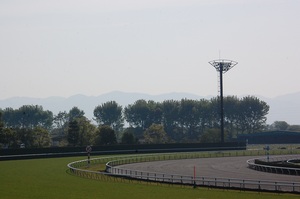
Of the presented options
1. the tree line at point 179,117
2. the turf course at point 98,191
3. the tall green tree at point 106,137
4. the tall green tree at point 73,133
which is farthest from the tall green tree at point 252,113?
the turf course at point 98,191

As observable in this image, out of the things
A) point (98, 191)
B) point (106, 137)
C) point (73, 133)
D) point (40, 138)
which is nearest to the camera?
point (98, 191)

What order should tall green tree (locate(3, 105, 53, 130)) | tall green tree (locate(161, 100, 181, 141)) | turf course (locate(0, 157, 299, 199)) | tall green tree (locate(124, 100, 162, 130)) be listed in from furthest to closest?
→ tall green tree (locate(3, 105, 53, 130))
tall green tree (locate(124, 100, 162, 130))
tall green tree (locate(161, 100, 181, 141))
turf course (locate(0, 157, 299, 199))

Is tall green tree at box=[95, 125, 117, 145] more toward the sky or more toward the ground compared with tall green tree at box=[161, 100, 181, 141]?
more toward the ground

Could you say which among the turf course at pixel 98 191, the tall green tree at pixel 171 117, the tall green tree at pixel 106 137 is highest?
the tall green tree at pixel 171 117

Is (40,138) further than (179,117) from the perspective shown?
No

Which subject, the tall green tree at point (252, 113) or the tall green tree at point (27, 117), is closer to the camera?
the tall green tree at point (252, 113)

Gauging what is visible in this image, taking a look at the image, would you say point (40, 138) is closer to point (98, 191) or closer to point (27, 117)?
point (27, 117)

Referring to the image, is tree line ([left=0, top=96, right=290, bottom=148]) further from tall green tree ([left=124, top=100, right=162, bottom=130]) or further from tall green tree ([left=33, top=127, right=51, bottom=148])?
tall green tree ([left=33, top=127, right=51, bottom=148])

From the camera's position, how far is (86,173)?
1763 inches

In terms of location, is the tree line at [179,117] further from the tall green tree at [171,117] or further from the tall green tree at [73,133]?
the tall green tree at [73,133]

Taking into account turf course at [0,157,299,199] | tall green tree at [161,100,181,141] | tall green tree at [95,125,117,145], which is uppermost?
tall green tree at [161,100,181,141]

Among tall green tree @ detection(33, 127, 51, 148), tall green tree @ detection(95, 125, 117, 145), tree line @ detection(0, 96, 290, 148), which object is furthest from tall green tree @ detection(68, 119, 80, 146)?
tree line @ detection(0, 96, 290, 148)

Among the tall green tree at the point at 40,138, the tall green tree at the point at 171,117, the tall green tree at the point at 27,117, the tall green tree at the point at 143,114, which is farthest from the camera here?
the tall green tree at the point at 27,117

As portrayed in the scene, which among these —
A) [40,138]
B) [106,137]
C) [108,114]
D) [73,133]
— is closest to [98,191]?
[106,137]
